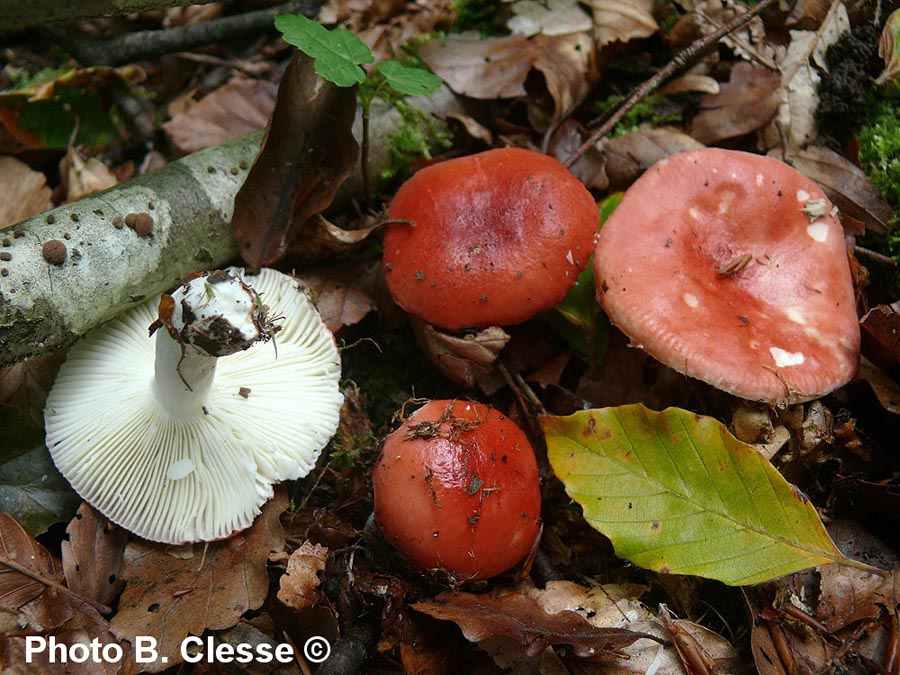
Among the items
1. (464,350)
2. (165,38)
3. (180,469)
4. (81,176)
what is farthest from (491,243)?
(165,38)

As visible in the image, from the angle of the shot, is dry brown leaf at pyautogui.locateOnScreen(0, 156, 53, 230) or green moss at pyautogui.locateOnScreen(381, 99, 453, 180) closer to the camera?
dry brown leaf at pyautogui.locateOnScreen(0, 156, 53, 230)

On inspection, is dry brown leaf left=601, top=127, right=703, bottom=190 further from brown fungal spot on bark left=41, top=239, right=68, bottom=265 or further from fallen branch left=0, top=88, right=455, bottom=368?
brown fungal spot on bark left=41, top=239, right=68, bottom=265

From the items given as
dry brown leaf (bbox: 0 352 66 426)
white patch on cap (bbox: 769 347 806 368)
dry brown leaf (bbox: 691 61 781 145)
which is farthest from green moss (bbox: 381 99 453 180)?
white patch on cap (bbox: 769 347 806 368)

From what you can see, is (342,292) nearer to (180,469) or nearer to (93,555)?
A: (180,469)

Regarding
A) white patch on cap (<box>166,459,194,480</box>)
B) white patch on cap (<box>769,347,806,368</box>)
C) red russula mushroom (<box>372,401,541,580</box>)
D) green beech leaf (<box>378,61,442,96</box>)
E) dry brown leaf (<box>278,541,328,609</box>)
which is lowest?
dry brown leaf (<box>278,541,328,609</box>)

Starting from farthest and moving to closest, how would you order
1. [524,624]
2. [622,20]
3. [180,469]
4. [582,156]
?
[622,20]
[582,156]
[180,469]
[524,624]

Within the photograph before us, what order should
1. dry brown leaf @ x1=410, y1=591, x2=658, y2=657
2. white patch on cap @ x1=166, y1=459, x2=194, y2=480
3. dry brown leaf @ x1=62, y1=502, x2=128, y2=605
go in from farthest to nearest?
white patch on cap @ x1=166, y1=459, x2=194, y2=480, dry brown leaf @ x1=62, y1=502, x2=128, y2=605, dry brown leaf @ x1=410, y1=591, x2=658, y2=657
